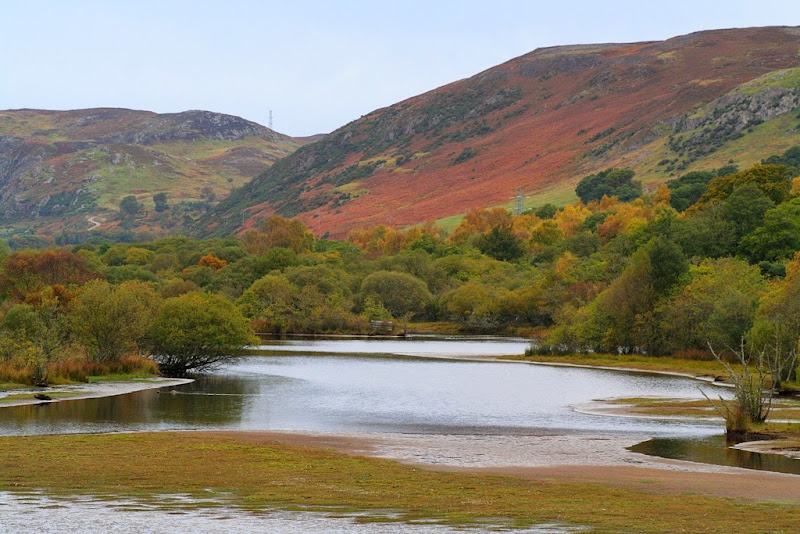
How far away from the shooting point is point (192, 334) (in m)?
71.9

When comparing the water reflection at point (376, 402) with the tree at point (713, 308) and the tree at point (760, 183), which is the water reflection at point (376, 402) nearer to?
the tree at point (713, 308)

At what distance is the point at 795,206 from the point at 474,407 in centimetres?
6648

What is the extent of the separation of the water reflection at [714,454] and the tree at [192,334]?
38275 millimetres

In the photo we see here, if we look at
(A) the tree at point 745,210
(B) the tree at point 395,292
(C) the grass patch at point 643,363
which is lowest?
(C) the grass patch at point 643,363

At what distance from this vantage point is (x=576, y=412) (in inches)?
2063

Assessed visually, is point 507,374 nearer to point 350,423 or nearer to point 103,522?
point 350,423

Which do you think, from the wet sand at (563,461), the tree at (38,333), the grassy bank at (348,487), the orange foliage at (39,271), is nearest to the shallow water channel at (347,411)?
the grassy bank at (348,487)

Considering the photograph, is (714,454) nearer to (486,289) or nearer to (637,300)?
(637,300)

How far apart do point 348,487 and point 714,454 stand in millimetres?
15917

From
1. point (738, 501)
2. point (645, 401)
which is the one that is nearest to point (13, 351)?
point (645, 401)

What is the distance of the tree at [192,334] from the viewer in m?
71.6

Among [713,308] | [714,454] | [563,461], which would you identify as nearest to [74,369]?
[563,461]

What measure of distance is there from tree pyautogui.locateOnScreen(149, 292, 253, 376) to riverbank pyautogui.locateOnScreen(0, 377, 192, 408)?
16.5ft

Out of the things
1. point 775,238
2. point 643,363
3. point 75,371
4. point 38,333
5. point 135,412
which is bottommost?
point 135,412
